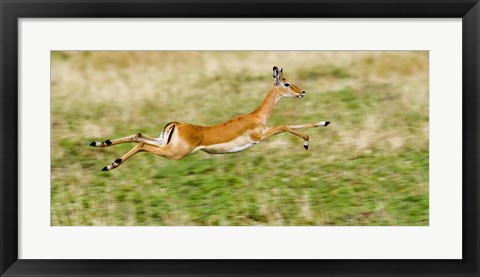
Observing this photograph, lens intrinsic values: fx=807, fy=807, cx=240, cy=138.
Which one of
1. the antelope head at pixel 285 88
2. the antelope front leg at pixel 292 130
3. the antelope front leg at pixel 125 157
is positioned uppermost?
the antelope head at pixel 285 88

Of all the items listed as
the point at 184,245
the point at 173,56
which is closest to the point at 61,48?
the point at 173,56

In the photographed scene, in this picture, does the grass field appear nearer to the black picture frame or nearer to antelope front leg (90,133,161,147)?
antelope front leg (90,133,161,147)

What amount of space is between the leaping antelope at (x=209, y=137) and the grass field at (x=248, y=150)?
1.4 inches

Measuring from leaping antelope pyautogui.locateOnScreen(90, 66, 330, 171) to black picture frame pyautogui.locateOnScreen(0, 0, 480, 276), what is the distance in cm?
46

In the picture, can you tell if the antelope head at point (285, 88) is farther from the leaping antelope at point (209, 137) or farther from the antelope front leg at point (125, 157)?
the antelope front leg at point (125, 157)

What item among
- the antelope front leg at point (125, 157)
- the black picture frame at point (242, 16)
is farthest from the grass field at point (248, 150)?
the black picture frame at point (242, 16)

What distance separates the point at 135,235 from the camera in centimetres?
431

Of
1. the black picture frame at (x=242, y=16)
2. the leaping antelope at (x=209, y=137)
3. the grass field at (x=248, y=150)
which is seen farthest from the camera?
the leaping antelope at (x=209, y=137)

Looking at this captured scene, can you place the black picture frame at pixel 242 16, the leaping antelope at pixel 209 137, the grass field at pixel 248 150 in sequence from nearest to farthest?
1. the black picture frame at pixel 242 16
2. the grass field at pixel 248 150
3. the leaping antelope at pixel 209 137

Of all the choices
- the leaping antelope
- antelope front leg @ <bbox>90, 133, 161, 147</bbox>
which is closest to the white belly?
the leaping antelope

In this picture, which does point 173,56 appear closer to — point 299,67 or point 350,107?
point 299,67

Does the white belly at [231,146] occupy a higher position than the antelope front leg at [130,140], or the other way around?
the antelope front leg at [130,140]

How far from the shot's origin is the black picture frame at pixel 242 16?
4266 millimetres

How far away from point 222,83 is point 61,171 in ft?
3.34
